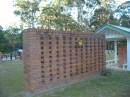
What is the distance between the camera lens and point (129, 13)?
3055cm

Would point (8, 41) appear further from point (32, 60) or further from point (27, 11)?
point (32, 60)

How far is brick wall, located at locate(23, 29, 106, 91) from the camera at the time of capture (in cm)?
889

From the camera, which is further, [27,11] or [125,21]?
[125,21]

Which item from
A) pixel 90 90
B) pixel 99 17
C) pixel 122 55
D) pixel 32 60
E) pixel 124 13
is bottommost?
pixel 90 90

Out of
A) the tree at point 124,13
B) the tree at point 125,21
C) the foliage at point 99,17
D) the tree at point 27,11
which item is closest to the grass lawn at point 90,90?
the tree at point 27,11

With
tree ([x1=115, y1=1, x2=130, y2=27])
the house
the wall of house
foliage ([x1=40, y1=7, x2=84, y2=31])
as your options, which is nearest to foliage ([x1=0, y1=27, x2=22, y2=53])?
tree ([x1=115, y1=1, x2=130, y2=27])

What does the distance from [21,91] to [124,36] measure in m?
8.68

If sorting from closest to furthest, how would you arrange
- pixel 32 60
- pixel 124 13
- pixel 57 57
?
pixel 32 60, pixel 57 57, pixel 124 13

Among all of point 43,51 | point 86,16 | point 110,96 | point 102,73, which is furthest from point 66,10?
point 110,96

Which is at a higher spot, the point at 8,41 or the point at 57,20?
the point at 57,20

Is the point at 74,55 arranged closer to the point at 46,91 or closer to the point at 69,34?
the point at 69,34

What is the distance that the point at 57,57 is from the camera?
9883mm

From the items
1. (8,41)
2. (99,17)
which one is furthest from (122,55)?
(8,41)

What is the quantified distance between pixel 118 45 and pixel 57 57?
11.0 m
